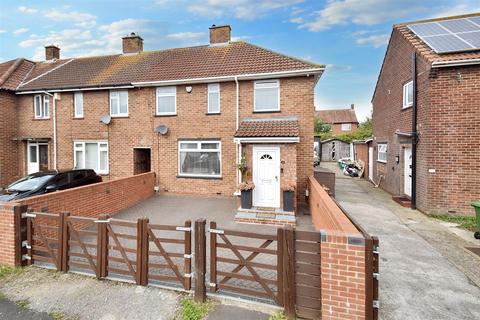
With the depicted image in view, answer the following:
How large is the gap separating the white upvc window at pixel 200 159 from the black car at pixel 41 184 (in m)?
3.99

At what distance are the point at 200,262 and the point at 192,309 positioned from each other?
0.65m

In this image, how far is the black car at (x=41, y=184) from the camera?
6.93 metres

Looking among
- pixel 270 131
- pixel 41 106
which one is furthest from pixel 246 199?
pixel 41 106

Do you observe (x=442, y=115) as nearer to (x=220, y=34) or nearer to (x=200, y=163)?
(x=200, y=163)

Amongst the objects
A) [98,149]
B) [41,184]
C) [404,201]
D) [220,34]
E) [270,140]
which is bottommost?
[404,201]

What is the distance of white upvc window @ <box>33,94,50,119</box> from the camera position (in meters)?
13.0

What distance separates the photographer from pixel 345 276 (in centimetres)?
312

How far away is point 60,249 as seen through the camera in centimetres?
466

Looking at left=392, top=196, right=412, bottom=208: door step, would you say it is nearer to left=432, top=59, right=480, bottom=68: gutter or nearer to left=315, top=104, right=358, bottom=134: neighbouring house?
left=432, top=59, right=480, bottom=68: gutter

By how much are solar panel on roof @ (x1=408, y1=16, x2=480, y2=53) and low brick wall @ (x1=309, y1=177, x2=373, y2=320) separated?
900 cm

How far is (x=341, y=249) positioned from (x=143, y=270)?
10.7ft

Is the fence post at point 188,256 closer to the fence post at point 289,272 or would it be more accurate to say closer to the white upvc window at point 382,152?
the fence post at point 289,272

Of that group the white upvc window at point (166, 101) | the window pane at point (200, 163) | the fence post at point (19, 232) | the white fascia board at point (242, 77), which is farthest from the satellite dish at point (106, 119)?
the fence post at point (19, 232)

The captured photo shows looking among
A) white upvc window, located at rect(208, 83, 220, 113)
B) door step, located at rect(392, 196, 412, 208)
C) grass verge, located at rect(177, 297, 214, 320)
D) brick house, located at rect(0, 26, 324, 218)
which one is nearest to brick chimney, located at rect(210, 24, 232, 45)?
brick house, located at rect(0, 26, 324, 218)
